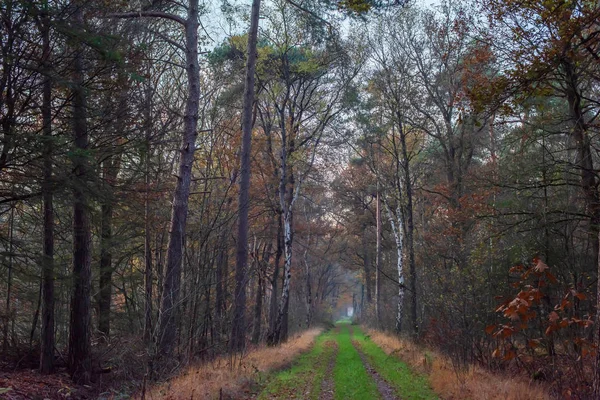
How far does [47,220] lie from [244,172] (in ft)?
18.3

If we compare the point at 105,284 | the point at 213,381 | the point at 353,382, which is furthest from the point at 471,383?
the point at 105,284

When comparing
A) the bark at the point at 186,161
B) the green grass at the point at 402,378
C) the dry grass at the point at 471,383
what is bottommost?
the green grass at the point at 402,378

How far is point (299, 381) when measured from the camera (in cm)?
1083

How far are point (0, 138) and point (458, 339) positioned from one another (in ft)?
33.3

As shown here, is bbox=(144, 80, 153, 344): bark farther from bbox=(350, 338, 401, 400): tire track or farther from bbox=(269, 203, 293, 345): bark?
bbox=(269, 203, 293, 345): bark

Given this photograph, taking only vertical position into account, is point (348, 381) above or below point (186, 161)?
below

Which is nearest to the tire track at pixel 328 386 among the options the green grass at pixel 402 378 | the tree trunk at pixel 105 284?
the green grass at pixel 402 378

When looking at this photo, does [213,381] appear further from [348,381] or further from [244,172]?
[244,172]

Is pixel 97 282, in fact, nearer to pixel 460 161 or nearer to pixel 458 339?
pixel 458 339

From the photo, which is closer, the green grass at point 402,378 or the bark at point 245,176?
the green grass at point 402,378

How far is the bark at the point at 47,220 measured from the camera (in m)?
6.95

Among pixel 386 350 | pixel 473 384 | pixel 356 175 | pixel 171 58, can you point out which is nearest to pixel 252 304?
pixel 356 175

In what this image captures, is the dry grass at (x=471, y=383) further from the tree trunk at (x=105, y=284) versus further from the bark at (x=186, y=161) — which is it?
Answer: the tree trunk at (x=105, y=284)

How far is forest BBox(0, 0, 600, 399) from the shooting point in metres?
7.11
